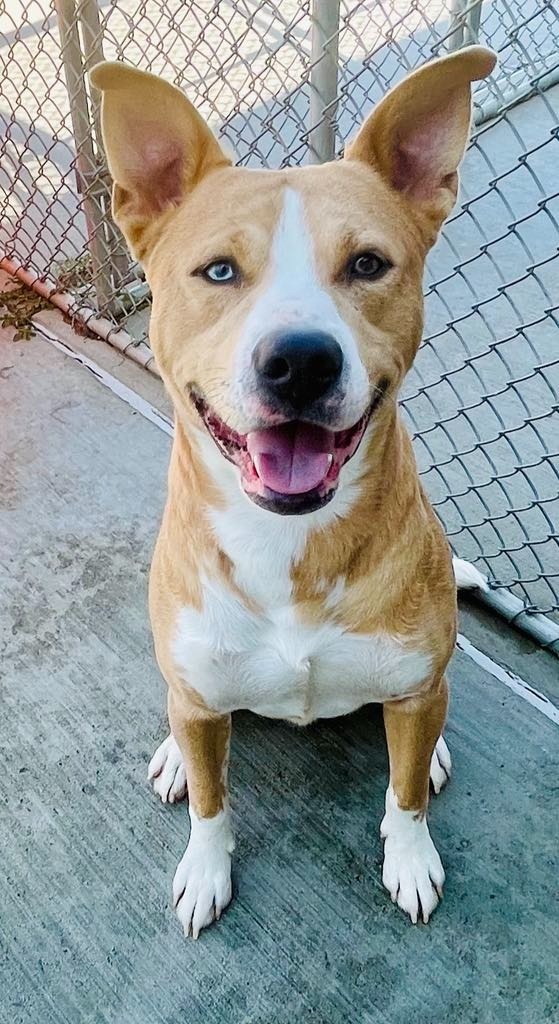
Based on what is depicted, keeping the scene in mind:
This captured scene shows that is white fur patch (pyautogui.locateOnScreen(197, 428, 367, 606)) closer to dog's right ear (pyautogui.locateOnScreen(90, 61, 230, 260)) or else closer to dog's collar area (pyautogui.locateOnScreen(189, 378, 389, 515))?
dog's collar area (pyautogui.locateOnScreen(189, 378, 389, 515))

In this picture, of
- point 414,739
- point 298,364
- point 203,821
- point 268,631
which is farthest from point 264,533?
point 203,821

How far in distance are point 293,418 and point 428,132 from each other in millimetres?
613

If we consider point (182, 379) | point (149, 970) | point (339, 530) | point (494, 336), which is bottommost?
point (149, 970)

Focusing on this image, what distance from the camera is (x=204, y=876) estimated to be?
6.79ft

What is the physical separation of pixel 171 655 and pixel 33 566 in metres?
1.18

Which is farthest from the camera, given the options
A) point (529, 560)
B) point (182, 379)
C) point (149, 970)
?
point (529, 560)

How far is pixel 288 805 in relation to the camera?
7.49 ft

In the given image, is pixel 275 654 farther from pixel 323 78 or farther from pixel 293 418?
pixel 323 78

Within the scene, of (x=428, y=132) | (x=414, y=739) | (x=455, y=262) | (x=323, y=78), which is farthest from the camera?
(x=455, y=262)

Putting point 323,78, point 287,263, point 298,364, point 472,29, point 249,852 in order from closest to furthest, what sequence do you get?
1. point 298,364
2. point 287,263
3. point 249,852
4. point 323,78
5. point 472,29

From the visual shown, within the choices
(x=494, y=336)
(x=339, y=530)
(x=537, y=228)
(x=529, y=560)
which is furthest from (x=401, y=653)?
(x=537, y=228)

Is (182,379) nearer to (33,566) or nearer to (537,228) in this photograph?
(33,566)

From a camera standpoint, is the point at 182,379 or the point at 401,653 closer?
the point at 182,379

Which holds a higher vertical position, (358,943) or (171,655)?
(171,655)
